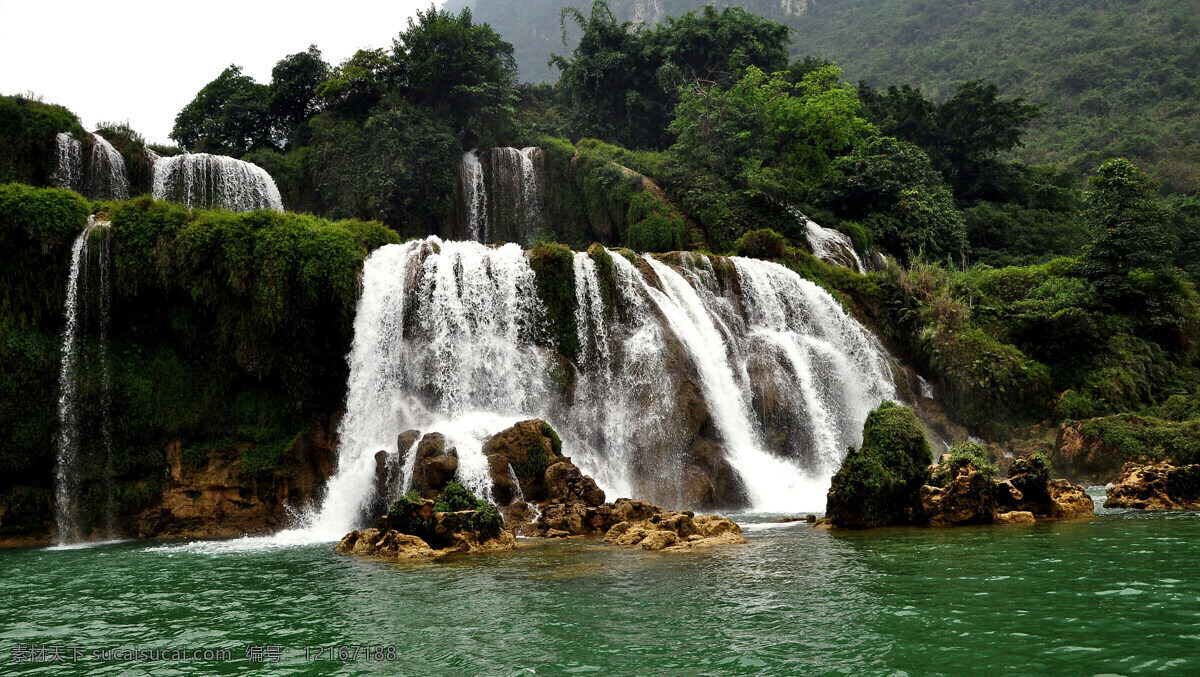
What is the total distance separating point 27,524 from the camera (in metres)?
16.6

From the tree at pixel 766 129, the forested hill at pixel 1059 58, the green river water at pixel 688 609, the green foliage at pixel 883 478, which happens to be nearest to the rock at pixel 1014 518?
the green river water at pixel 688 609

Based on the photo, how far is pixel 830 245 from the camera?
29875 millimetres

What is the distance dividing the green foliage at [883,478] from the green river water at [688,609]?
1.03 m

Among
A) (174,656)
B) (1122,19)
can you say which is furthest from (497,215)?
(1122,19)

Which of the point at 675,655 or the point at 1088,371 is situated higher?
the point at 1088,371

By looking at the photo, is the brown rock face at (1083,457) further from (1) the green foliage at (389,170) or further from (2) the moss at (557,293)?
(1) the green foliage at (389,170)

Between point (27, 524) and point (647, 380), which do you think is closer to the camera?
point (27, 524)

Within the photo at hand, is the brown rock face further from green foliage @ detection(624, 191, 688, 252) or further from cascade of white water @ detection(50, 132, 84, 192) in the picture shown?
cascade of white water @ detection(50, 132, 84, 192)

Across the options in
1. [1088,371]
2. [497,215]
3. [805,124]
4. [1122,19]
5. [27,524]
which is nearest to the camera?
[27,524]

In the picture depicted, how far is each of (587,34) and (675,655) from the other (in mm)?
41159

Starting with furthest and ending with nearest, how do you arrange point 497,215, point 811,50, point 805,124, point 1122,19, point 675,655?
point 811,50
point 1122,19
point 805,124
point 497,215
point 675,655

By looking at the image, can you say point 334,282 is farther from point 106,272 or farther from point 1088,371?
point 1088,371

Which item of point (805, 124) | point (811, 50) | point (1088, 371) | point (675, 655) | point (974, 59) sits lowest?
point (675, 655)

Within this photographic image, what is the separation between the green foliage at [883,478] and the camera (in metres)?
12.2
